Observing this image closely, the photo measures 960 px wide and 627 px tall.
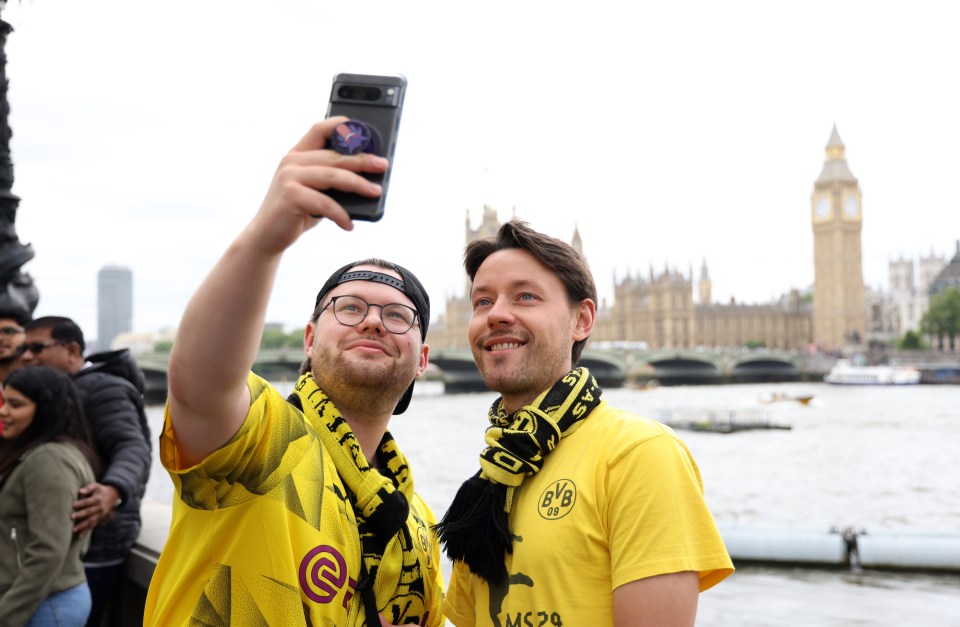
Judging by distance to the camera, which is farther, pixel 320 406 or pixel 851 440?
pixel 851 440

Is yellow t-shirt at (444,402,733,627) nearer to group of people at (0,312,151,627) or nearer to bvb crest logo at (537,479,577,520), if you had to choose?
bvb crest logo at (537,479,577,520)

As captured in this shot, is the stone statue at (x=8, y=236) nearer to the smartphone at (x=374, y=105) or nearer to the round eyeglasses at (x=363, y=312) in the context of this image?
the round eyeglasses at (x=363, y=312)

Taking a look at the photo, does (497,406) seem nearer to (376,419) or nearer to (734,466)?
(376,419)

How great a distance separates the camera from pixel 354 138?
785mm

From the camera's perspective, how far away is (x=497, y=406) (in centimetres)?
136

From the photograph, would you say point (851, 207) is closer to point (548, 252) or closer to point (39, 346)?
point (39, 346)

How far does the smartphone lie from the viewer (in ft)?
2.62

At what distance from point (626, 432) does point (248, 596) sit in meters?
0.48

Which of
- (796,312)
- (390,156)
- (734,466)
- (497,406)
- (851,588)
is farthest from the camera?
(796,312)

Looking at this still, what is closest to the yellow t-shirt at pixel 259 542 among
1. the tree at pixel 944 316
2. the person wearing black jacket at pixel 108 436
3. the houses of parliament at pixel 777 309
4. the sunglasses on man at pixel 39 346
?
the person wearing black jacket at pixel 108 436

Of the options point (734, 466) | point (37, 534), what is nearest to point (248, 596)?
point (37, 534)

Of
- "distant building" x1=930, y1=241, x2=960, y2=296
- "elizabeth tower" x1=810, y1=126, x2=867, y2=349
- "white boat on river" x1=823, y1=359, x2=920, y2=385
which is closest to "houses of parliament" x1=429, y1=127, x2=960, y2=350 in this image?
"elizabeth tower" x1=810, y1=126, x2=867, y2=349

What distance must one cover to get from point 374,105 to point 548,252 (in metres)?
0.47

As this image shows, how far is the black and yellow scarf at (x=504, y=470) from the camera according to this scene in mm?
1145
